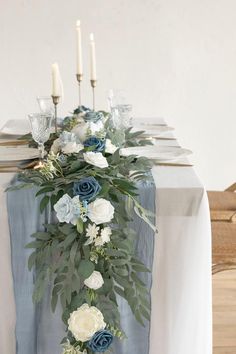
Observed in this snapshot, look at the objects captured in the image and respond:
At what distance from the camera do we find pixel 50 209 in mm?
1871

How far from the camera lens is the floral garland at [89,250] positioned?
175cm

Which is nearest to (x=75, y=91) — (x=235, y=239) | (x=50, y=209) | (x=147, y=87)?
(x=147, y=87)

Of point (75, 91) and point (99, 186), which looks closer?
point (99, 186)

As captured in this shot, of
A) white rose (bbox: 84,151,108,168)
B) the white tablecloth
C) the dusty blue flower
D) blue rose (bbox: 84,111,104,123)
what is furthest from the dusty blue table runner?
blue rose (bbox: 84,111,104,123)

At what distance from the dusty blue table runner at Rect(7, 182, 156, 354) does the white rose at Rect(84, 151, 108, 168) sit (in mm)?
130

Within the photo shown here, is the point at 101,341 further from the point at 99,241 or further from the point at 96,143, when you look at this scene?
the point at 96,143

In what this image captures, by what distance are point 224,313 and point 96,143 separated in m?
1.37

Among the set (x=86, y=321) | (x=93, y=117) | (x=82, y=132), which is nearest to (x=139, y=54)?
(x=93, y=117)

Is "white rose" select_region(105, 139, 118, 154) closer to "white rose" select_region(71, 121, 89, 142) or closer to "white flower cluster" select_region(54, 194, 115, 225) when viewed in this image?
"white rose" select_region(71, 121, 89, 142)

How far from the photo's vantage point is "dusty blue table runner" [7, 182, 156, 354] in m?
1.86

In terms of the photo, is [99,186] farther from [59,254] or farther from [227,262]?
[227,262]

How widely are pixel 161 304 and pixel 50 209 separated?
42 cm

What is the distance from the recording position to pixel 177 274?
6.26 feet

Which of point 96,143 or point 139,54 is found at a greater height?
point 139,54
